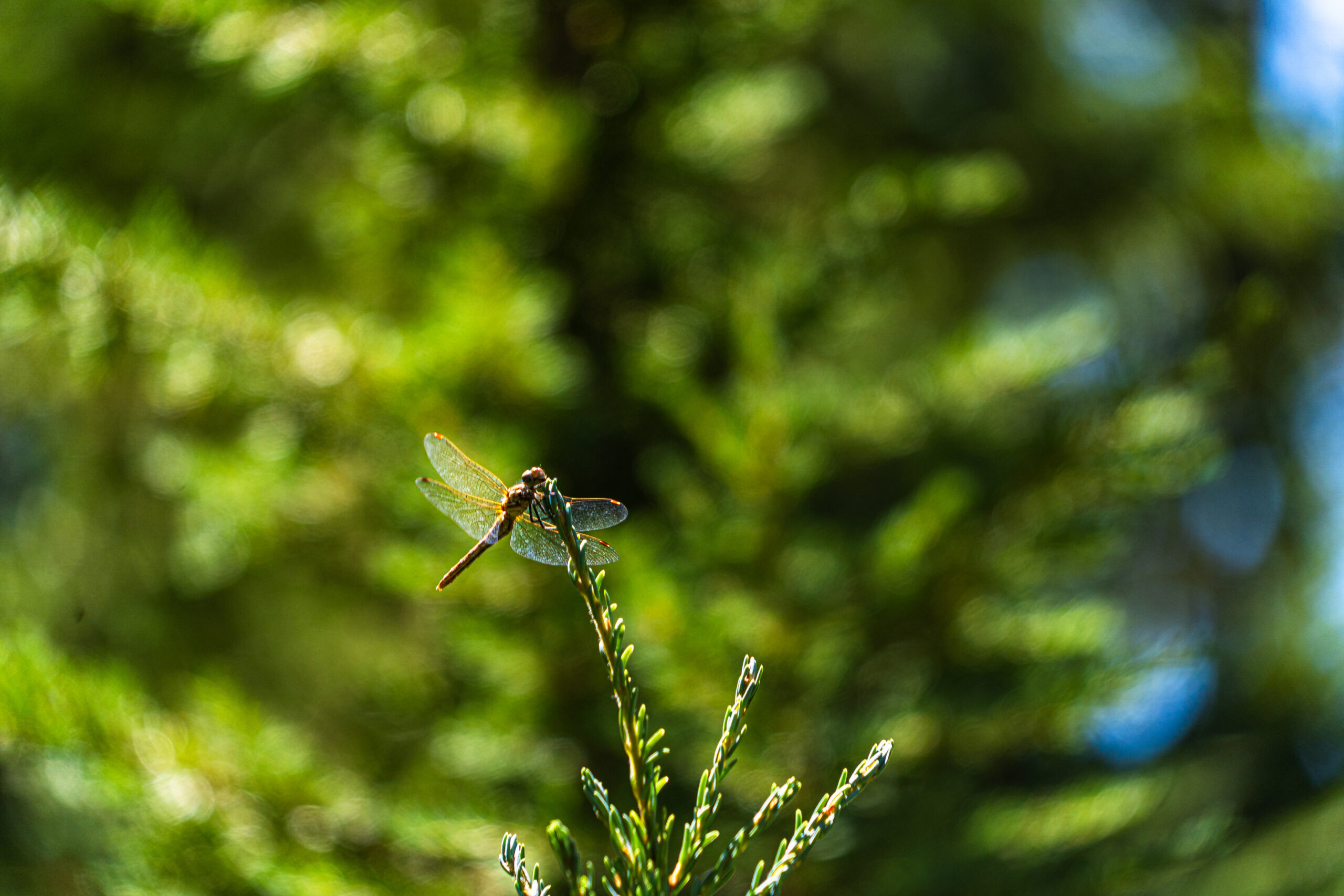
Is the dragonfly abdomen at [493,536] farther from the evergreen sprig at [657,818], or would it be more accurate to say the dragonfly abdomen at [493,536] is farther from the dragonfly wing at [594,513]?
the evergreen sprig at [657,818]

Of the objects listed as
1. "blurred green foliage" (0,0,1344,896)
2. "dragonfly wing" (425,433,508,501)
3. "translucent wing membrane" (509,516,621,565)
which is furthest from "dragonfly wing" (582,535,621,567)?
"blurred green foliage" (0,0,1344,896)

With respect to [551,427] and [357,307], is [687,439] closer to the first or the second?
[551,427]

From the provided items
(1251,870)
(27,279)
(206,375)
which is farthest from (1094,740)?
(27,279)

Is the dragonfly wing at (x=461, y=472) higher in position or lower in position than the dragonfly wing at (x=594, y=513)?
higher

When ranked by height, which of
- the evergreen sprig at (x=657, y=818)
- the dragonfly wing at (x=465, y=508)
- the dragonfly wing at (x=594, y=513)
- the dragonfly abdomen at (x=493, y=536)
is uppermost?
the dragonfly wing at (x=465, y=508)

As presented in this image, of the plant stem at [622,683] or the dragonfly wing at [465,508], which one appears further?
the dragonfly wing at [465,508]

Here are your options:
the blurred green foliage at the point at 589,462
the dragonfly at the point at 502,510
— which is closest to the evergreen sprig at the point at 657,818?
the dragonfly at the point at 502,510

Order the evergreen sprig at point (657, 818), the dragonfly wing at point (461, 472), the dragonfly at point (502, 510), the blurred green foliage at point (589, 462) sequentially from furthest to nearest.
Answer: the blurred green foliage at point (589, 462)
the dragonfly wing at point (461, 472)
the dragonfly at point (502, 510)
the evergreen sprig at point (657, 818)

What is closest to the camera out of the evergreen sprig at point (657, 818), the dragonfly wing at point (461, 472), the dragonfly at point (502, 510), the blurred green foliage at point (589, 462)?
the evergreen sprig at point (657, 818)
